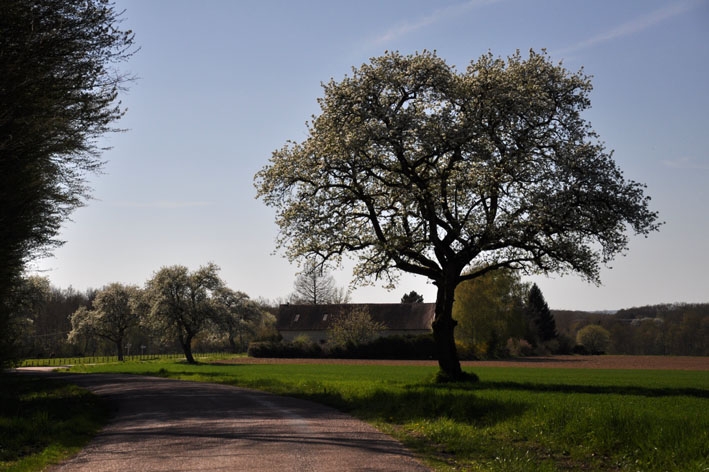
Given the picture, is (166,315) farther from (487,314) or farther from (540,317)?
(540,317)

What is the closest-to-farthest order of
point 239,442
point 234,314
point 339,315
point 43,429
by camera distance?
point 239,442 < point 43,429 < point 234,314 < point 339,315

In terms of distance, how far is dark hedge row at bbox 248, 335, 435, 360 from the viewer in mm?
75500

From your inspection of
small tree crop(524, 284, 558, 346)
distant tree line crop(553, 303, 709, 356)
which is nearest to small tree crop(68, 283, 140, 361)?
small tree crop(524, 284, 558, 346)

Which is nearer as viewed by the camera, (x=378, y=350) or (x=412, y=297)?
(x=378, y=350)

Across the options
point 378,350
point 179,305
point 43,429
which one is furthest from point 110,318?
point 43,429

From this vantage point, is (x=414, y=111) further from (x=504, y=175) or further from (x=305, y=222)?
(x=305, y=222)

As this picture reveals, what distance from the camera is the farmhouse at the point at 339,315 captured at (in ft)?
333

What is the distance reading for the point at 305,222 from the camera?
28.5 metres

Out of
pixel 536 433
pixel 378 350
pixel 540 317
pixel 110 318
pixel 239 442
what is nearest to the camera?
pixel 239 442

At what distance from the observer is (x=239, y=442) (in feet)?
41.0

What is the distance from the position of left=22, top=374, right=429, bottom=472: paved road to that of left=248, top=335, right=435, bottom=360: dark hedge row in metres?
55.9

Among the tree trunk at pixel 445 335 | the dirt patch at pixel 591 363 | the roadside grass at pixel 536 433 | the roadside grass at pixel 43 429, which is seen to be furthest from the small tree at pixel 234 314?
the roadside grass at pixel 536 433

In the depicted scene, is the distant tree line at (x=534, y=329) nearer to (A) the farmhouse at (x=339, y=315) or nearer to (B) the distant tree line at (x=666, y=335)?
(B) the distant tree line at (x=666, y=335)

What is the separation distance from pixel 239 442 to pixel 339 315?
296 ft
